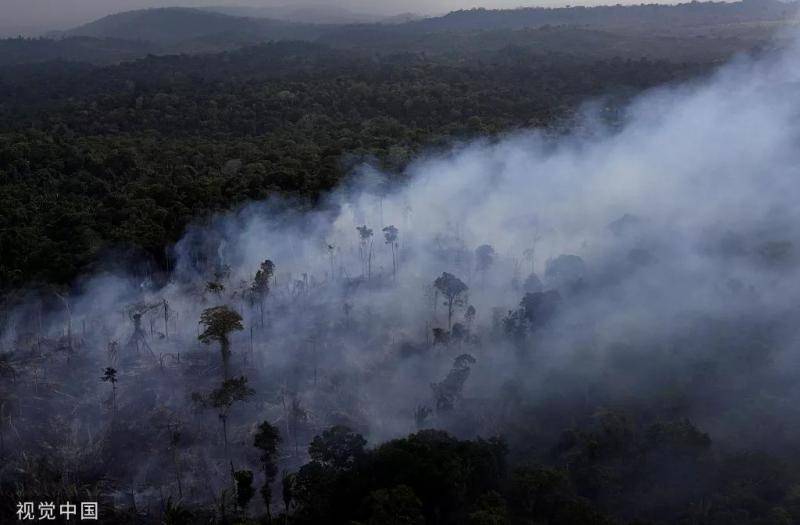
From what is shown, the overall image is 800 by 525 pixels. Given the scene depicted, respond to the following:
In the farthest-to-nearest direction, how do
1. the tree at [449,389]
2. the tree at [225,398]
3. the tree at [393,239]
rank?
the tree at [393,239], the tree at [449,389], the tree at [225,398]

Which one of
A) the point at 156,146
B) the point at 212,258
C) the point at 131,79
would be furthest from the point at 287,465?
the point at 131,79

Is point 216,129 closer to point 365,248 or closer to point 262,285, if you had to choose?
point 365,248

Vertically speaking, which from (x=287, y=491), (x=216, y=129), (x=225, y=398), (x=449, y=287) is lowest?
(x=287, y=491)

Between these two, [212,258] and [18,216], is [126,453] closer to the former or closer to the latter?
[212,258]

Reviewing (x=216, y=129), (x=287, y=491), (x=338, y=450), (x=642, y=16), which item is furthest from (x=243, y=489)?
(x=642, y=16)

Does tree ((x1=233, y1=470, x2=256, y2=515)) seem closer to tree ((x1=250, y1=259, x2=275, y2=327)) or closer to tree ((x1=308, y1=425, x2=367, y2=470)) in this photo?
tree ((x1=308, y1=425, x2=367, y2=470))

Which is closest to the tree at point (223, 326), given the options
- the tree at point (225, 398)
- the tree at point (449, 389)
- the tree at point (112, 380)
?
the tree at point (225, 398)

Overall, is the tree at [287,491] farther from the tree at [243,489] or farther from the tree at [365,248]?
the tree at [365,248]
